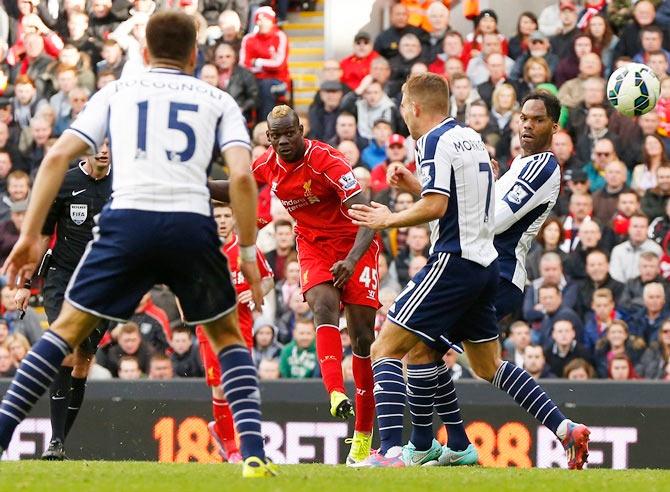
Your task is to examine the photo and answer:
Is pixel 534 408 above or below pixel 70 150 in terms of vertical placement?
below

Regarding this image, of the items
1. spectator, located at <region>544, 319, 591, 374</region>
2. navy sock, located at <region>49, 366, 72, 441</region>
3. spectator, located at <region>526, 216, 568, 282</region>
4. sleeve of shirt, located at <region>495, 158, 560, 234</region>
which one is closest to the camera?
sleeve of shirt, located at <region>495, 158, 560, 234</region>

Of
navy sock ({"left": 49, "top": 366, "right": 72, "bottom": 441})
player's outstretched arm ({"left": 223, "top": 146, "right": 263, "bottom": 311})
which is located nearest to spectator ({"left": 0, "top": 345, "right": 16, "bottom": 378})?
navy sock ({"left": 49, "top": 366, "right": 72, "bottom": 441})

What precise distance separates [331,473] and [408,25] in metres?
12.3

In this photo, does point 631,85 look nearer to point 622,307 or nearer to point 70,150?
point 622,307

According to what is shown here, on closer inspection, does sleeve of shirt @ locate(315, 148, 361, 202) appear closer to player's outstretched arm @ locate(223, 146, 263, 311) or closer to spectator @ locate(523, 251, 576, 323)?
player's outstretched arm @ locate(223, 146, 263, 311)

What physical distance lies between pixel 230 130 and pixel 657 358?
814 cm

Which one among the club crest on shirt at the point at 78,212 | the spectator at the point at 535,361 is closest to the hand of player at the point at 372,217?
the club crest on shirt at the point at 78,212

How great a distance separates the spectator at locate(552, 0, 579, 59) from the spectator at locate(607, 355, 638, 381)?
519 cm

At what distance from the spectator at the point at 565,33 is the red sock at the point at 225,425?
28.8 ft

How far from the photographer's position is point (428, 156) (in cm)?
936

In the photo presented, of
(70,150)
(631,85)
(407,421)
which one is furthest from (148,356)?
(70,150)

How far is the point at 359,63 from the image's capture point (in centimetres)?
2048

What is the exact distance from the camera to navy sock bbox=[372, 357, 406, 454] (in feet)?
32.1

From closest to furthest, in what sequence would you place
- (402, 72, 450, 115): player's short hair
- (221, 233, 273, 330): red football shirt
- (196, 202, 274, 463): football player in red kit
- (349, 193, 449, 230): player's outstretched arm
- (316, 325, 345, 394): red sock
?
(349, 193, 449, 230): player's outstretched arm, (402, 72, 450, 115): player's short hair, (316, 325, 345, 394): red sock, (196, 202, 274, 463): football player in red kit, (221, 233, 273, 330): red football shirt
